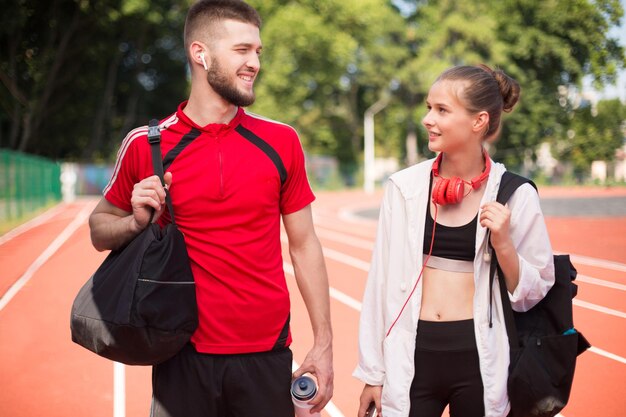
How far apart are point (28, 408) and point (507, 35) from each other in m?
55.1

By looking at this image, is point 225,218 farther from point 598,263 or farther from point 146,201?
point 598,263

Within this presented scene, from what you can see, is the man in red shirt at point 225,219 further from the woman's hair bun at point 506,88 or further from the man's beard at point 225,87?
the woman's hair bun at point 506,88

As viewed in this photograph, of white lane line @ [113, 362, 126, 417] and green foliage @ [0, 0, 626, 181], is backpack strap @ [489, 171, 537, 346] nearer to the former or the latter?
white lane line @ [113, 362, 126, 417]

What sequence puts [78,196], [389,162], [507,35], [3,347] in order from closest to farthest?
[3,347] < [78,196] < [507,35] < [389,162]

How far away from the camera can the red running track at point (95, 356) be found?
567cm

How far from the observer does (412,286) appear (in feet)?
9.11

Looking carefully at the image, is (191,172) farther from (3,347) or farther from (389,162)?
(389,162)

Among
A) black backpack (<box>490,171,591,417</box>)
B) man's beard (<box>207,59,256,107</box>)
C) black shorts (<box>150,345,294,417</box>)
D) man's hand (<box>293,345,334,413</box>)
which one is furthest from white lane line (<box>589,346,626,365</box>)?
man's beard (<box>207,59,256,107</box>)

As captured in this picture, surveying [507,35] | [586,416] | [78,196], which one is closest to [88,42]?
[78,196]

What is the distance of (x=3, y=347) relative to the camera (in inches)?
295

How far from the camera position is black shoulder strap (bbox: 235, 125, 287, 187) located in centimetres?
271

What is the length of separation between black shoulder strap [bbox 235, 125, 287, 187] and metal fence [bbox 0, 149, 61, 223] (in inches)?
699

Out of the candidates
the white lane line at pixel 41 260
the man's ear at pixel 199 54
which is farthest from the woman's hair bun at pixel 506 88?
the white lane line at pixel 41 260

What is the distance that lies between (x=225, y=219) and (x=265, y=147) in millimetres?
308
